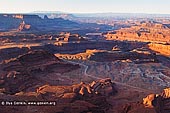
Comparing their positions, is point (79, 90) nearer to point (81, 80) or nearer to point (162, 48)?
point (81, 80)

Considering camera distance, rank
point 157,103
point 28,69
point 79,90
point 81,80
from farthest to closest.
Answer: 1. point 28,69
2. point 81,80
3. point 79,90
4. point 157,103

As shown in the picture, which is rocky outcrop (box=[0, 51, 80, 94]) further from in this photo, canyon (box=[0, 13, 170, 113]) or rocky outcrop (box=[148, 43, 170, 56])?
rocky outcrop (box=[148, 43, 170, 56])

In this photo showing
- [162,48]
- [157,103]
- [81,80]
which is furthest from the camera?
[162,48]

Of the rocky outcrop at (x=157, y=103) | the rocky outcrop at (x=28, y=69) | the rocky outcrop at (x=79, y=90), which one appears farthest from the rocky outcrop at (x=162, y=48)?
the rocky outcrop at (x=157, y=103)

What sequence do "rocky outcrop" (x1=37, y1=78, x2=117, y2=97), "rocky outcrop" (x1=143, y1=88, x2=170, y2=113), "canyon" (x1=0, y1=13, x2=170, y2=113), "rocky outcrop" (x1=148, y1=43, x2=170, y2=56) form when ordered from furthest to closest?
1. "rocky outcrop" (x1=148, y1=43, x2=170, y2=56)
2. "rocky outcrop" (x1=37, y1=78, x2=117, y2=97)
3. "rocky outcrop" (x1=143, y1=88, x2=170, y2=113)
4. "canyon" (x1=0, y1=13, x2=170, y2=113)

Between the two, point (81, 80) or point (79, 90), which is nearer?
point (79, 90)

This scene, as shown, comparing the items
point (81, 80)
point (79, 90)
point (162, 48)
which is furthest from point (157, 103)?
point (162, 48)

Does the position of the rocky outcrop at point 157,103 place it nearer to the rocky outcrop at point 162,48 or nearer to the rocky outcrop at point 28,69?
the rocky outcrop at point 28,69

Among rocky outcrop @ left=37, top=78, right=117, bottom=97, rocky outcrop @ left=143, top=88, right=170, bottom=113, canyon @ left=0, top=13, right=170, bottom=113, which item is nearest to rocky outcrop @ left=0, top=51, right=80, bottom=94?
canyon @ left=0, top=13, right=170, bottom=113

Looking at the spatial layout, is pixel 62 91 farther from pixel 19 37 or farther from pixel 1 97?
pixel 19 37

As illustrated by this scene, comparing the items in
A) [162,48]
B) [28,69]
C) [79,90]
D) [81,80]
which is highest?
[79,90]

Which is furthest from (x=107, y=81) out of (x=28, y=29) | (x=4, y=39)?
(x=28, y=29)

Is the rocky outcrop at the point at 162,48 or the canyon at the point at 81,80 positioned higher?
the canyon at the point at 81,80
